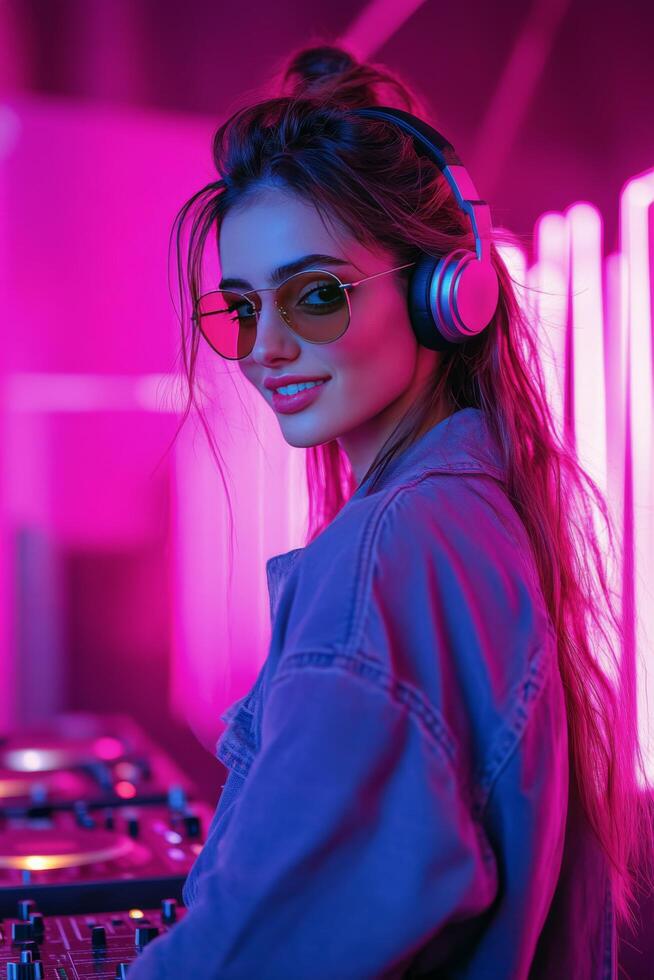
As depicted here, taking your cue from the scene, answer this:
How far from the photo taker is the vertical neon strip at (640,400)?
179 centimetres

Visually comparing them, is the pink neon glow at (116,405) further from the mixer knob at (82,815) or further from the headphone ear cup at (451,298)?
the headphone ear cup at (451,298)

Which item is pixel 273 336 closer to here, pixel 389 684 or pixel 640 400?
pixel 389 684

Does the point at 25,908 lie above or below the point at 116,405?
below

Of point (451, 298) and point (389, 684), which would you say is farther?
point (451, 298)

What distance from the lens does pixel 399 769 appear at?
69 centimetres

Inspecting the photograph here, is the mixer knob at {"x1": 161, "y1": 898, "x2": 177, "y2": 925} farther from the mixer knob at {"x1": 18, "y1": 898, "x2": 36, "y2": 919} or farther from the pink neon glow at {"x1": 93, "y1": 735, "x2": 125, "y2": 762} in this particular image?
the pink neon glow at {"x1": 93, "y1": 735, "x2": 125, "y2": 762}

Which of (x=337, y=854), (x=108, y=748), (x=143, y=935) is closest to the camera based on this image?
(x=337, y=854)

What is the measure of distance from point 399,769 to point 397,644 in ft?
0.28

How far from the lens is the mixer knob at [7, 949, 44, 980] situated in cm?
99

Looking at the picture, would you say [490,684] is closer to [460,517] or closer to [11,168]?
[460,517]

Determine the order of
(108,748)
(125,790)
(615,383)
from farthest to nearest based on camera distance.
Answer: (108,748)
(615,383)
(125,790)

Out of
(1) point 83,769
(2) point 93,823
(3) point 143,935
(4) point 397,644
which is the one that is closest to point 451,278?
(4) point 397,644

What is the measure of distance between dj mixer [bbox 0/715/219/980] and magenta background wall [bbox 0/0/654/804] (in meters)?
0.60

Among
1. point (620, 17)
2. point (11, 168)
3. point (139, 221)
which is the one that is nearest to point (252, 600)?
point (139, 221)
